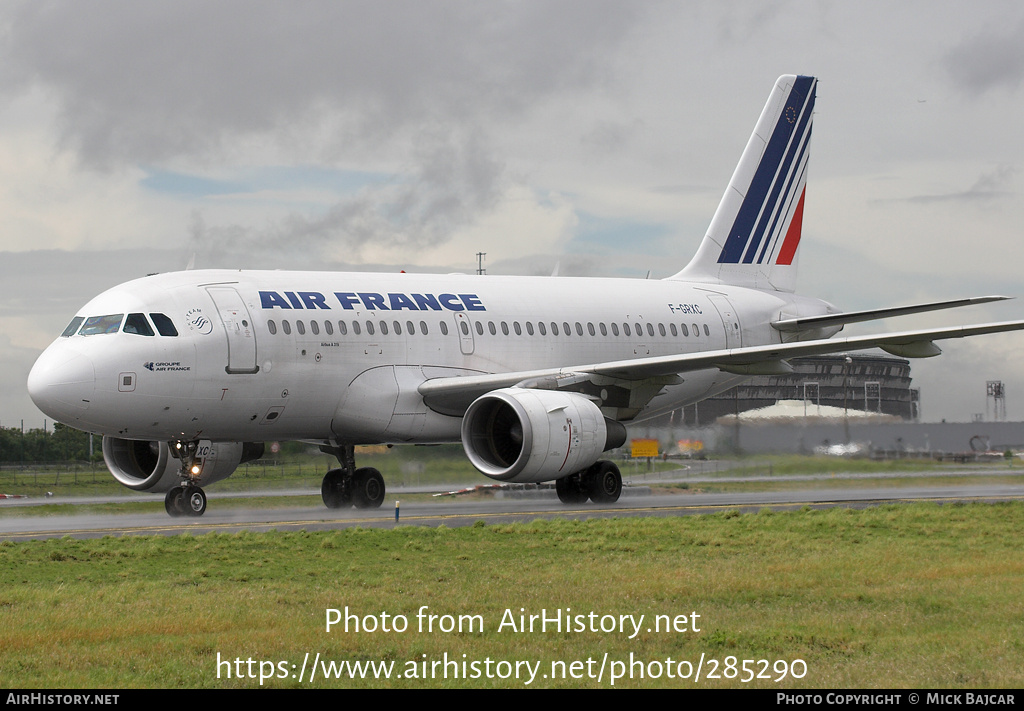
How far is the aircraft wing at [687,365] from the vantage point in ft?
71.7

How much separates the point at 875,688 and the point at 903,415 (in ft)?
77.1

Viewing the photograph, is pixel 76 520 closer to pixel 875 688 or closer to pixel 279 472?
pixel 279 472

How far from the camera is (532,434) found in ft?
68.5

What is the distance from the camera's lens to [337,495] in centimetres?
2498

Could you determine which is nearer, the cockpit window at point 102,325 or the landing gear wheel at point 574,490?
the cockpit window at point 102,325

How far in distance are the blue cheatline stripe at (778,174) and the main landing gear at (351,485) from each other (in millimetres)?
11881

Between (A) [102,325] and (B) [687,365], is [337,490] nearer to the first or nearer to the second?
(A) [102,325]

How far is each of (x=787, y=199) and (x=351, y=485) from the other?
1434cm

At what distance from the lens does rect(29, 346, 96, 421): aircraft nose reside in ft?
65.1

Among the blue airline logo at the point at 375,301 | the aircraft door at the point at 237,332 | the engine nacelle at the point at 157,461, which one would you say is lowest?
the engine nacelle at the point at 157,461

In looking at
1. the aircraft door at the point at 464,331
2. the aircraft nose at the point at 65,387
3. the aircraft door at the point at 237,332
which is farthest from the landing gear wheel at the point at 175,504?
the aircraft door at the point at 464,331

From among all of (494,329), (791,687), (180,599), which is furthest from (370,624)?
(494,329)

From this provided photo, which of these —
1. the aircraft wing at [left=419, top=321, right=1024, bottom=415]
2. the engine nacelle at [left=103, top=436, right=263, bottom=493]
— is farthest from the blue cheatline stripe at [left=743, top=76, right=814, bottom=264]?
the engine nacelle at [left=103, top=436, right=263, bottom=493]

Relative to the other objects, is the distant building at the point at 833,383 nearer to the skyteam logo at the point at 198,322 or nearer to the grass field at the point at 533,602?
the skyteam logo at the point at 198,322
